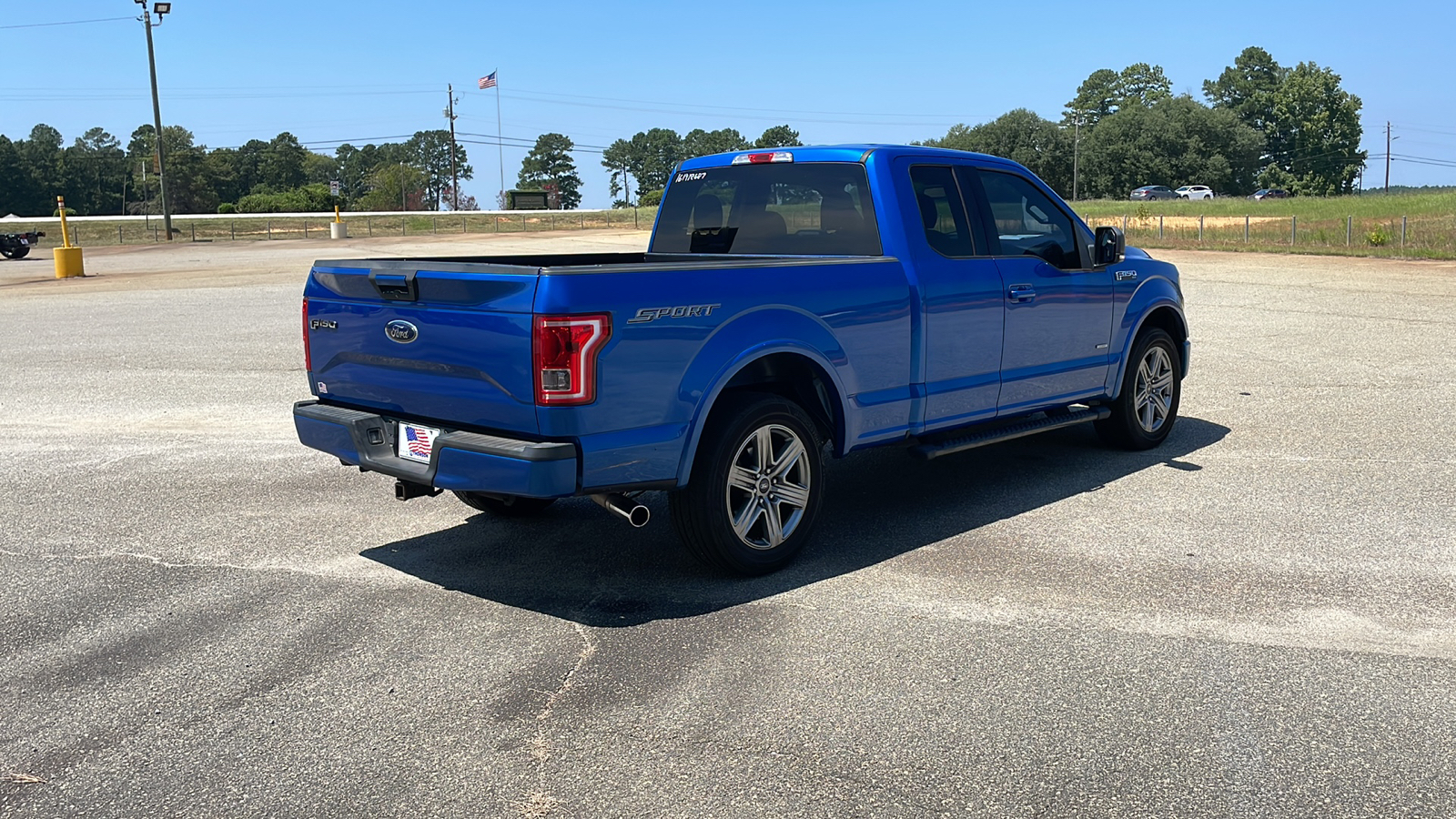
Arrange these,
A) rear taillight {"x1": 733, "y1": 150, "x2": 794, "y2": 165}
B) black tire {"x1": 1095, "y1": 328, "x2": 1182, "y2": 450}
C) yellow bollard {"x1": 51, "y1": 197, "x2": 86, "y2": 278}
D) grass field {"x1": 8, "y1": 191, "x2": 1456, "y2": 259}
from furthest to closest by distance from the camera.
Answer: grass field {"x1": 8, "y1": 191, "x2": 1456, "y2": 259} → yellow bollard {"x1": 51, "y1": 197, "x2": 86, "y2": 278} → black tire {"x1": 1095, "y1": 328, "x2": 1182, "y2": 450} → rear taillight {"x1": 733, "y1": 150, "x2": 794, "y2": 165}

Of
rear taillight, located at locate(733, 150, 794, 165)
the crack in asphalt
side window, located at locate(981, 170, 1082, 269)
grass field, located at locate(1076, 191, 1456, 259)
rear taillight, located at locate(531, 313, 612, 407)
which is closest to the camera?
the crack in asphalt

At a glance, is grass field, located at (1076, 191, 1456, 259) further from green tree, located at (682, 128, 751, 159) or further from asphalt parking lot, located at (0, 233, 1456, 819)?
green tree, located at (682, 128, 751, 159)

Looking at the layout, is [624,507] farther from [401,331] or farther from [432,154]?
[432,154]

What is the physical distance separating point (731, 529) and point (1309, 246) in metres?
30.5

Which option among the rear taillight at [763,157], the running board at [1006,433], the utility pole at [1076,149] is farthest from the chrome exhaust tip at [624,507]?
the utility pole at [1076,149]

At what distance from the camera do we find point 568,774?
3.52m

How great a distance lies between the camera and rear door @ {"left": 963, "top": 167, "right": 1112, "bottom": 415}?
6.66m

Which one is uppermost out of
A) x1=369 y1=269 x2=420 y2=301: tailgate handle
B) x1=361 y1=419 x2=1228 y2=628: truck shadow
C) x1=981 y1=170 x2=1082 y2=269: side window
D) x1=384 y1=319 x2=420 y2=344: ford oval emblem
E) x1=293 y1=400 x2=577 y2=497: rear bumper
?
x1=981 y1=170 x2=1082 y2=269: side window

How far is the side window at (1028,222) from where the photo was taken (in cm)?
678

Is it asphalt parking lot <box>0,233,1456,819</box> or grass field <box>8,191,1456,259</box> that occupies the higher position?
grass field <box>8,191,1456,259</box>

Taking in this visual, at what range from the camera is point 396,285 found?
4.99 meters

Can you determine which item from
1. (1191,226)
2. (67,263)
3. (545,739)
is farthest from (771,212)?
(1191,226)

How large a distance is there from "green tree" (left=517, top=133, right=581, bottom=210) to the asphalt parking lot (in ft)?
545

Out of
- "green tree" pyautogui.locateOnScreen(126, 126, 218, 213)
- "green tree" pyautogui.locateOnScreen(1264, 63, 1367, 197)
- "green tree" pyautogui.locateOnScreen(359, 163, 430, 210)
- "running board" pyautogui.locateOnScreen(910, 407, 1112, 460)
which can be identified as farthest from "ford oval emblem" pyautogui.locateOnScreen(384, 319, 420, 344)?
"green tree" pyautogui.locateOnScreen(1264, 63, 1367, 197)
